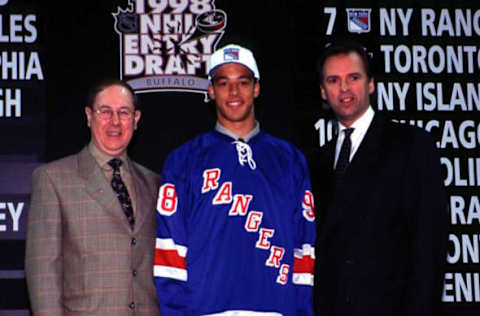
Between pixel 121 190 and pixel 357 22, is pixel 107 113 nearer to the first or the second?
pixel 121 190

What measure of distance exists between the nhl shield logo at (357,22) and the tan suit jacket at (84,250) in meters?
2.13

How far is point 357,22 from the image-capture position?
14.3 feet

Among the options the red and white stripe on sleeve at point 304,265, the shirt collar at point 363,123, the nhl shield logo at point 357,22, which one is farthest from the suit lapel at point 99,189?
the nhl shield logo at point 357,22

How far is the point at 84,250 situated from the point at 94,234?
0.25 feet

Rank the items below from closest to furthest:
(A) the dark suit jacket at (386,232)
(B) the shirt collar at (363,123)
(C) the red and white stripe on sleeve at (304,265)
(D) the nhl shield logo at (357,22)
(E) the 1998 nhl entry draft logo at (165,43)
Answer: (A) the dark suit jacket at (386,232), (C) the red and white stripe on sleeve at (304,265), (B) the shirt collar at (363,123), (E) the 1998 nhl entry draft logo at (165,43), (D) the nhl shield logo at (357,22)

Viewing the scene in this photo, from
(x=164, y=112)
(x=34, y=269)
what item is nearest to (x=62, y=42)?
(x=164, y=112)

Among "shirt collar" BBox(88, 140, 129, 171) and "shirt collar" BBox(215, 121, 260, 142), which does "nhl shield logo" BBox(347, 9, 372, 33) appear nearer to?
"shirt collar" BBox(215, 121, 260, 142)

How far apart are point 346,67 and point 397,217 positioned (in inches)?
28.2

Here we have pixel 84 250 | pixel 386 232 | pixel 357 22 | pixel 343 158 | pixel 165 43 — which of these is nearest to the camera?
pixel 386 232

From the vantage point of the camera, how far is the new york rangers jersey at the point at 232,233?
2.70m

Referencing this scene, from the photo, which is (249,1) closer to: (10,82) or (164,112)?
(164,112)

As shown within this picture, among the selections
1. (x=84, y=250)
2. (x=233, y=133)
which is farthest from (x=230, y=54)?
(x=84, y=250)

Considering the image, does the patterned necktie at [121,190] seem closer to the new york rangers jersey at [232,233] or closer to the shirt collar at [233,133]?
the new york rangers jersey at [232,233]

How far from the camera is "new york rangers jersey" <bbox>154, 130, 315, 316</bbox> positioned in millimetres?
2701
